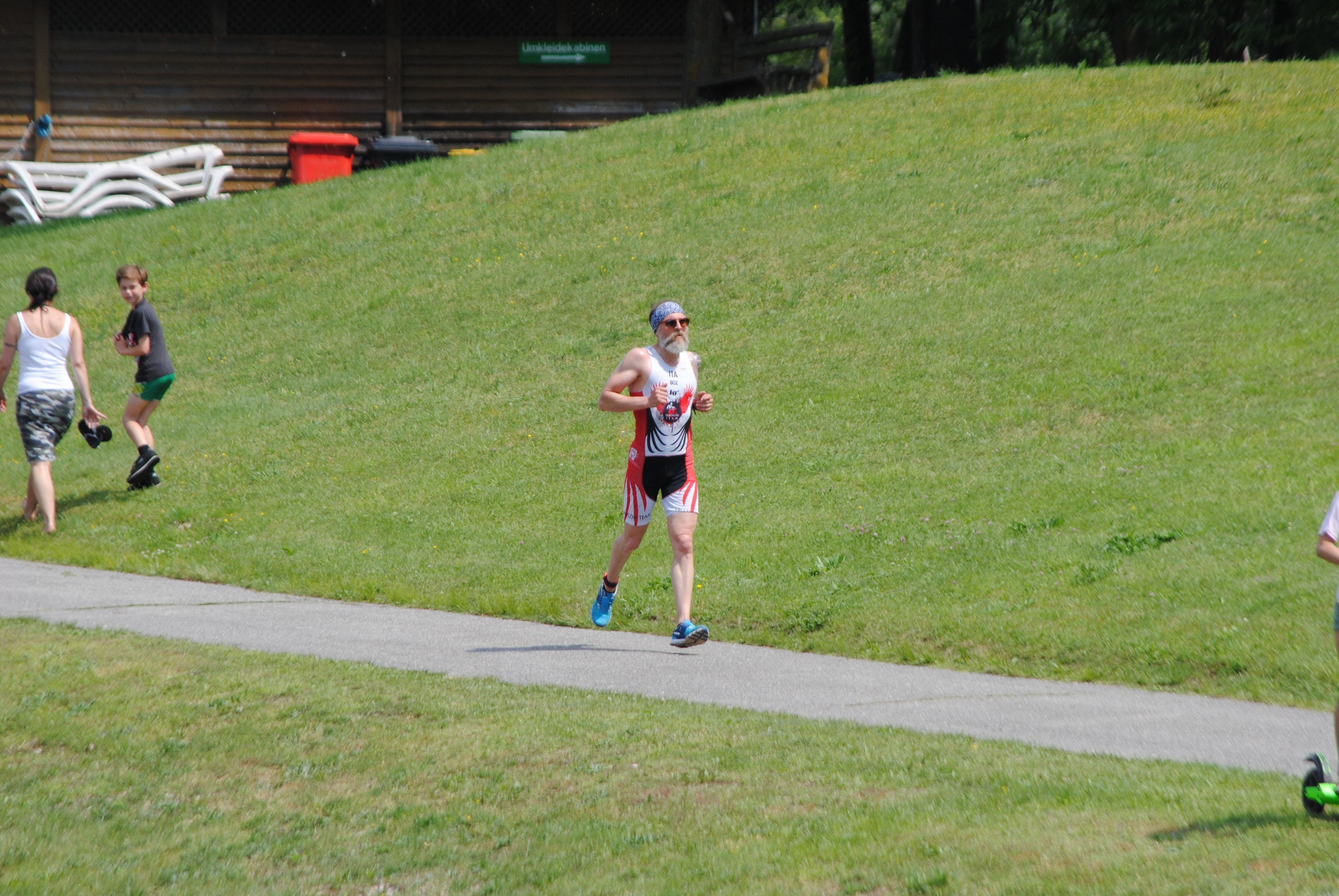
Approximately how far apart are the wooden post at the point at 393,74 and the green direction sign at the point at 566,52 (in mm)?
2501

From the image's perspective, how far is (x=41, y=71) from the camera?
985 inches

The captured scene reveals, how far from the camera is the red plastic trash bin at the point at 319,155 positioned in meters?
24.5

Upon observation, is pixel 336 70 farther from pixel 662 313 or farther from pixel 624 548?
pixel 624 548

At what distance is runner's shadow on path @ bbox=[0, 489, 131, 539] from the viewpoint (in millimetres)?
11219

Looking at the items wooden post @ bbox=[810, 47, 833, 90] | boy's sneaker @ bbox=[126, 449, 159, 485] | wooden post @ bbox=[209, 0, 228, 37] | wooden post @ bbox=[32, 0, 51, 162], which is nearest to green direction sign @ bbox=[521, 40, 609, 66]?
wooden post @ bbox=[810, 47, 833, 90]

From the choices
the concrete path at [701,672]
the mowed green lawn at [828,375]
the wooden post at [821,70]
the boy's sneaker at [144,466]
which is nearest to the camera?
the concrete path at [701,672]

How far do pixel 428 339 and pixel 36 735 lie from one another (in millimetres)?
10157

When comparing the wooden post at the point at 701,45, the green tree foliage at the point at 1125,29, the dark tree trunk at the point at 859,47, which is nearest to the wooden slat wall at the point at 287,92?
the wooden post at the point at 701,45

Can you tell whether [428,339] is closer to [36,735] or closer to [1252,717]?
[36,735]

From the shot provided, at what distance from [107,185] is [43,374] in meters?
15.7

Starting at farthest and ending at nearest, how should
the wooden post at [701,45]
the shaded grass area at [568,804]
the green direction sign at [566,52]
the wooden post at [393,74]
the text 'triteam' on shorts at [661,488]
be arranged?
1. the green direction sign at [566,52]
2. the wooden post at [393,74]
3. the wooden post at [701,45]
4. the text 'triteam' on shorts at [661,488]
5. the shaded grass area at [568,804]

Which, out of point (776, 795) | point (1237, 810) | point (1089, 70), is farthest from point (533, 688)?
point (1089, 70)

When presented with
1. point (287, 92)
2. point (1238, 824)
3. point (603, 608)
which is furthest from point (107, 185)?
point (1238, 824)

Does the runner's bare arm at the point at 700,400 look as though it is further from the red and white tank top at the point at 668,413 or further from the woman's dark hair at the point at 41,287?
the woman's dark hair at the point at 41,287
